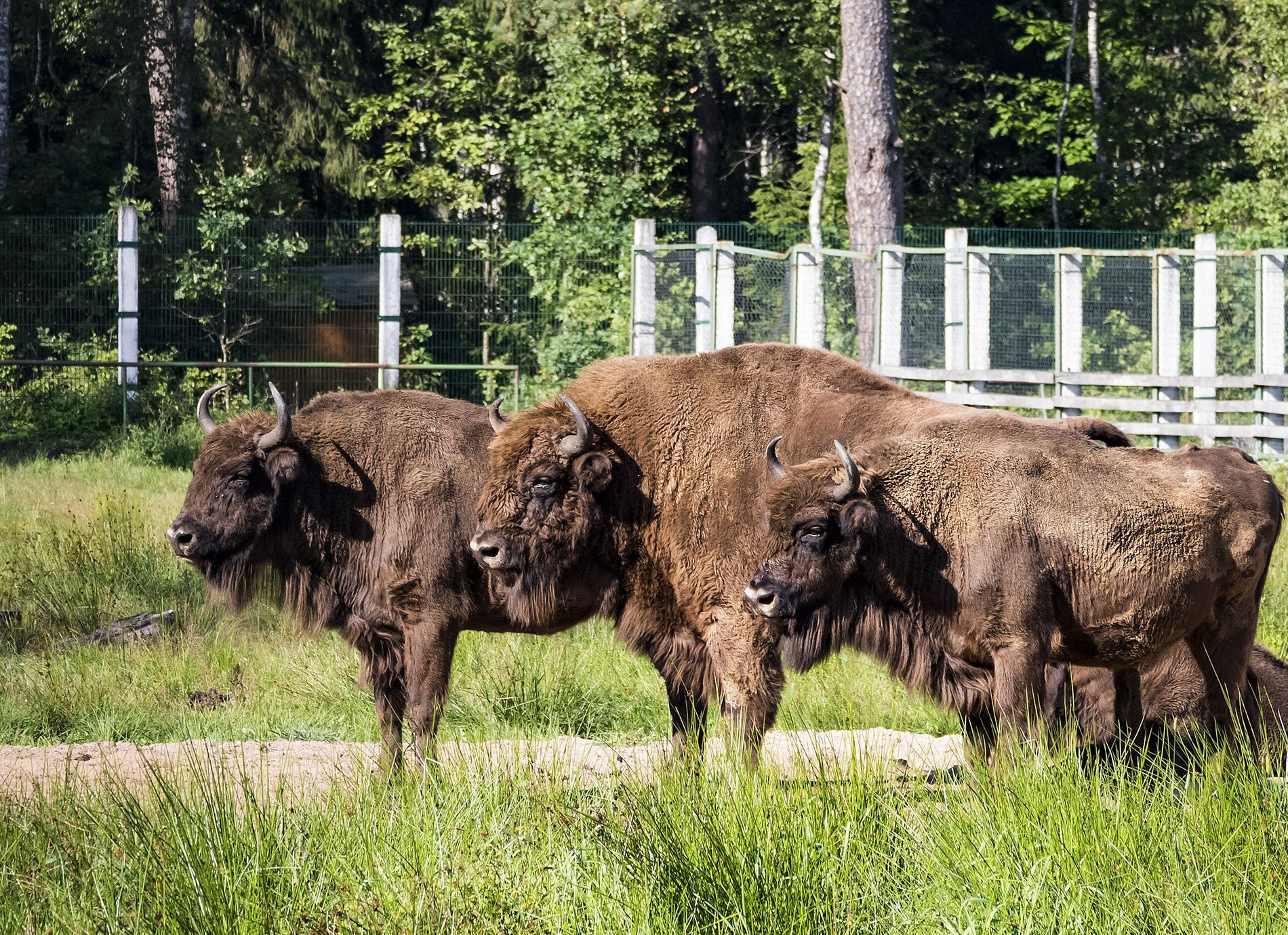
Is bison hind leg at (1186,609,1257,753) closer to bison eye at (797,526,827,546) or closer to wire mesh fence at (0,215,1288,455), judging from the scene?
bison eye at (797,526,827,546)

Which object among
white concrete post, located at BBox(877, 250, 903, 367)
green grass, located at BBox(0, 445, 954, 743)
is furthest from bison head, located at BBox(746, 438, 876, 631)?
white concrete post, located at BBox(877, 250, 903, 367)

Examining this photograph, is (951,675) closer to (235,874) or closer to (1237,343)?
(235,874)

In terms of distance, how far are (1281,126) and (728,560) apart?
24.2m

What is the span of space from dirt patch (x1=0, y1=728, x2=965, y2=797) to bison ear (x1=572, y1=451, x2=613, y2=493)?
1162 mm

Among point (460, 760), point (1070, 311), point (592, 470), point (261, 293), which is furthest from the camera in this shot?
point (261, 293)

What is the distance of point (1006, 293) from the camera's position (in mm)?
16906

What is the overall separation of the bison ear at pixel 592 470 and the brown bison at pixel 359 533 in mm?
702

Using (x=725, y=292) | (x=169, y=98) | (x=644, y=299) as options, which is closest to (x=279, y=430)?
(x=725, y=292)

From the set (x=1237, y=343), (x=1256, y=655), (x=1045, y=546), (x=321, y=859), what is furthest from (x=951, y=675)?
(x=1237, y=343)

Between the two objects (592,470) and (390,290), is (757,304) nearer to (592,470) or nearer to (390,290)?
(390,290)

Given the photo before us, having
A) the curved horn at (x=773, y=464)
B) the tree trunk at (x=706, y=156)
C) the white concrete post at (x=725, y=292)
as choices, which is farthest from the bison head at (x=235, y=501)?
the tree trunk at (x=706, y=156)

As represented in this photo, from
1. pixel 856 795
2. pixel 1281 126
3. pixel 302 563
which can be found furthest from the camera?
pixel 1281 126

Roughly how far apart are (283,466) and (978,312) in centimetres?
1139

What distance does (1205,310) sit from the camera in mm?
16797
